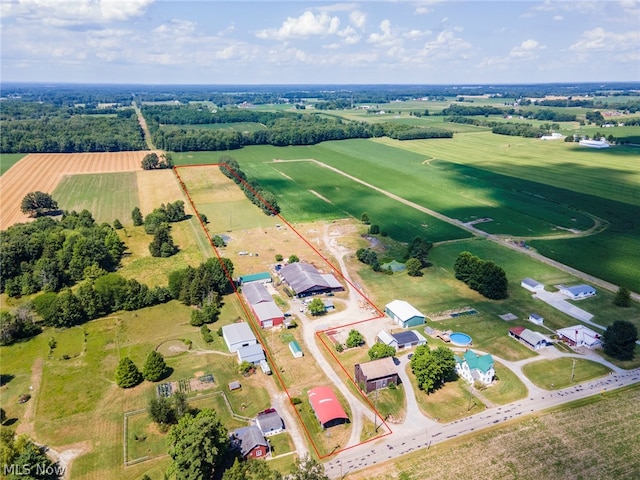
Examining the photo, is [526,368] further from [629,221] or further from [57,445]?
[629,221]

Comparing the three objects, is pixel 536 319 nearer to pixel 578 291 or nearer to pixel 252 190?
pixel 578 291

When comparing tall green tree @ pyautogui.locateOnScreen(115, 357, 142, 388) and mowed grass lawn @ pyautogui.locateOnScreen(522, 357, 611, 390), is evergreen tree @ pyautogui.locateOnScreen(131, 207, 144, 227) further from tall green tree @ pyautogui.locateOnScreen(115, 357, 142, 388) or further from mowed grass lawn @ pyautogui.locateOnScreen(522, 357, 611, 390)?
mowed grass lawn @ pyautogui.locateOnScreen(522, 357, 611, 390)

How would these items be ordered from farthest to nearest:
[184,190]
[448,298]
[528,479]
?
[184,190] → [448,298] → [528,479]

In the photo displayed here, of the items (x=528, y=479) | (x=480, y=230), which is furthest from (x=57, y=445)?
(x=480, y=230)

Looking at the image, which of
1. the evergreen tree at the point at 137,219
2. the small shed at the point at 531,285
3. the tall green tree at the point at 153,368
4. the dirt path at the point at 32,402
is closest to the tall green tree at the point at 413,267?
the small shed at the point at 531,285

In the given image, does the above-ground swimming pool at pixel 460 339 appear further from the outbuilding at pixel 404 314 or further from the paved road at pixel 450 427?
the paved road at pixel 450 427
